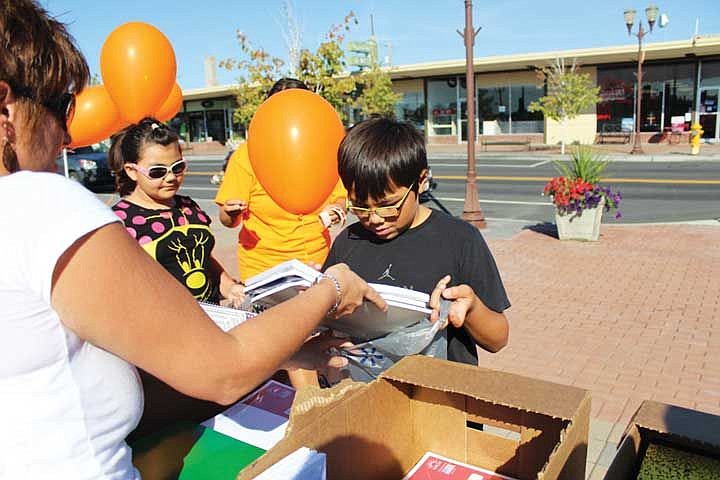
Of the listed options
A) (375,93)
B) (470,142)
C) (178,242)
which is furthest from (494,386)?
(375,93)

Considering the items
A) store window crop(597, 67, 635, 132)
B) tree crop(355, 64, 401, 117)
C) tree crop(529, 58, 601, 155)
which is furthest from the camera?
store window crop(597, 67, 635, 132)

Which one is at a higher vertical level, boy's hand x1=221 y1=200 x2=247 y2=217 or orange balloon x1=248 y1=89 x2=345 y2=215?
orange balloon x1=248 y1=89 x2=345 y2=215

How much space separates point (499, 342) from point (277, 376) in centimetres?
76

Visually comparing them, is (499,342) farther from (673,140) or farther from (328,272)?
(673,140)

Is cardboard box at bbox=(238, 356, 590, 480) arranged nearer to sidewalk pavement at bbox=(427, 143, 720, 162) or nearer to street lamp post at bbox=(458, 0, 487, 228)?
street lamp post at bbox=(458, 0, 487, 228)

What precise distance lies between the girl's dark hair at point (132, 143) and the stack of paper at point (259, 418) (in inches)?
73.3

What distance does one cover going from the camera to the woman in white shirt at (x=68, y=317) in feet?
3.04

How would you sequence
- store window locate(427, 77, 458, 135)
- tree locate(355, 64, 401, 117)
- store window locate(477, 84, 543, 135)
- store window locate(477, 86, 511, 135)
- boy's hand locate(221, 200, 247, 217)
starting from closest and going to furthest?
boy's hand locate(221, 200, 247, 217), tree locate(355, 64, 401, 117), store window locate(477, 84, 543, 135), store window locate(477, 86, 511, 135), store window locate(427, 77, 458, 135)

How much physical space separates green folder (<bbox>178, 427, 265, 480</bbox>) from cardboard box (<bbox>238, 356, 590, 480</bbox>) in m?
0.22

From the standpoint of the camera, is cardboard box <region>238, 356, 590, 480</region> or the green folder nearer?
cardboard box <region>238, 356, 590, 480</region>

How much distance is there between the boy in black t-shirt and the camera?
2021 millimetres

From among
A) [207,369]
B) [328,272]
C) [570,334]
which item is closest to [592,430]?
[570,334]

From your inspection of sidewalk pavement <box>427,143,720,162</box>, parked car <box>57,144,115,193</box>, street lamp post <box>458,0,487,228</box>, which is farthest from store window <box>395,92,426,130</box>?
street lamp post <box>458,0,487,228</box>

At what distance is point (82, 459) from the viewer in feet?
3.44
